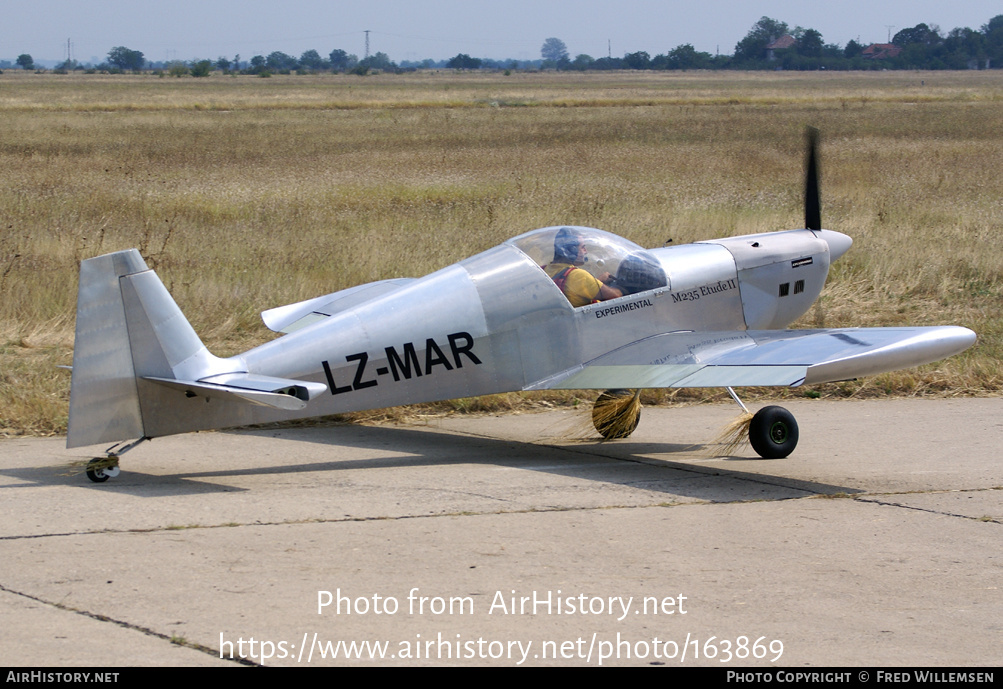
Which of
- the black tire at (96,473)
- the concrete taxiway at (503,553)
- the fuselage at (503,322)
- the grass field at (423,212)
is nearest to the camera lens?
the concrete taxiway at (503,553)

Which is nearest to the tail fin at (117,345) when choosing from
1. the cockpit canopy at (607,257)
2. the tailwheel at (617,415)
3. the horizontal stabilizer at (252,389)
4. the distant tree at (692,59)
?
the horizontal stabilizer at (252,389)

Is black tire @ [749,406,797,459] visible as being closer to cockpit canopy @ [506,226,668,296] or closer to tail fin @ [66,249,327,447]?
cockpit canopy @ [506,226,668,296]

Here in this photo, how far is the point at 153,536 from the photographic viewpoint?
5.64 m

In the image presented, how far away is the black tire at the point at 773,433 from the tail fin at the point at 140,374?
3105 mm

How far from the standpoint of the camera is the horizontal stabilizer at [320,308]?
9000 mm

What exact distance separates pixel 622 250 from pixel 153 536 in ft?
13.2

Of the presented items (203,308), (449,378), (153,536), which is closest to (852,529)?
(449,378)

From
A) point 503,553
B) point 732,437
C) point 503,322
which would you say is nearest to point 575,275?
point 503,322

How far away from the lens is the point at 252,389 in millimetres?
6344

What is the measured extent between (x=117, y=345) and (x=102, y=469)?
2.87ft

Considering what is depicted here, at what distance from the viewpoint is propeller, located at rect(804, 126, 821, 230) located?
9750 millimetres

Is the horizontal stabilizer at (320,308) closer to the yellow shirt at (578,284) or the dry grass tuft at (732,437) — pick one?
the yellow shirt at (578,284)

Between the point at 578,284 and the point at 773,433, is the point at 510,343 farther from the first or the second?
the point at 773,433
